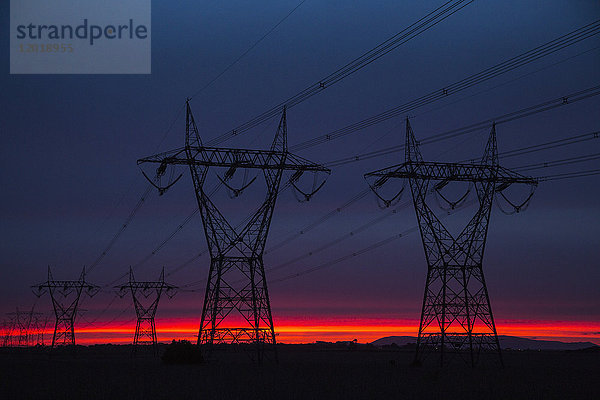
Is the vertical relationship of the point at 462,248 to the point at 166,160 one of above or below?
below

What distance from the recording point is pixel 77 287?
112m

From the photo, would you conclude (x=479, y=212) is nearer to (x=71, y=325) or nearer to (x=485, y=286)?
(x=485, y=286)

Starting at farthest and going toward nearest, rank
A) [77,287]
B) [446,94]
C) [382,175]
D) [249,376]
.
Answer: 1. [77,287]
2. [382,175]
3. [249,376]
4. [446,94]

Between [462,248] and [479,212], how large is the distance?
12.0 feet

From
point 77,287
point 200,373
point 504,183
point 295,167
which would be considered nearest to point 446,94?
point 295,167

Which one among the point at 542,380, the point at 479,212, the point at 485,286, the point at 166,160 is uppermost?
the point at 166,160

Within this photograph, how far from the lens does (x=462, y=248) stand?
6019 cm

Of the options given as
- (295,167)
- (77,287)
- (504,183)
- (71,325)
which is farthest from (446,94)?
(71,325)

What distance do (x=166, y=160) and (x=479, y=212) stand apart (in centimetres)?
2641

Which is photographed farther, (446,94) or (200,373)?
(200,373)

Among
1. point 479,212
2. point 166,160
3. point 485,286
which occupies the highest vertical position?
point 166,160

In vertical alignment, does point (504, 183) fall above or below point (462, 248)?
above

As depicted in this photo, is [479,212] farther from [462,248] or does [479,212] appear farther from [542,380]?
[542,380]

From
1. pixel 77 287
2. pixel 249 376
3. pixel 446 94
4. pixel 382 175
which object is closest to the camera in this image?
pixel 446 94
